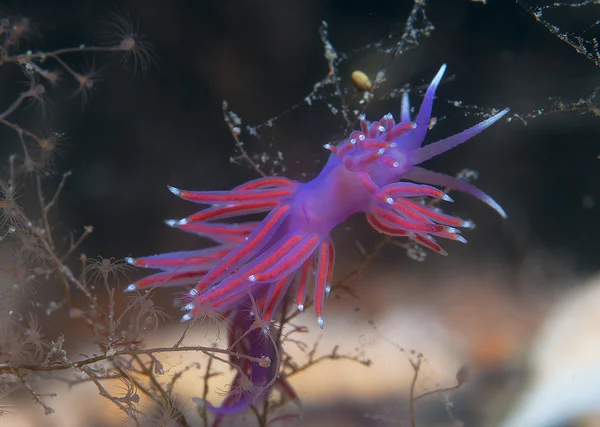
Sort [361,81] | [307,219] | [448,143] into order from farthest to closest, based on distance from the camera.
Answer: [361,81], [307,219], [448,143]

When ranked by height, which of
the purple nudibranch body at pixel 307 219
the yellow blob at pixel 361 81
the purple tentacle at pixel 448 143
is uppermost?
the yellow blob at pixel 361 81

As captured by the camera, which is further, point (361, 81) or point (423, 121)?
point (361, 81)

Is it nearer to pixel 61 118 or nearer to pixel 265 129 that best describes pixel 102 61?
pixel 61 118

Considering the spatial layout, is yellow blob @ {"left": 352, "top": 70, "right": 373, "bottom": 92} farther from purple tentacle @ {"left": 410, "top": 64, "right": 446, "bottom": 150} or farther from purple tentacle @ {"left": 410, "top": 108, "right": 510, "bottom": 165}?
purple tentacle @ {"left": 410, "top": 108, "right": 510, "bottom": 165}

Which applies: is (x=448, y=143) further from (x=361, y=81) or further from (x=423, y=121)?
(x=361, y=81)

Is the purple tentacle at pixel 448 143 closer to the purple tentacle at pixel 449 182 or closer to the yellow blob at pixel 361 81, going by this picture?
the purple tentacle at pixel 449 182

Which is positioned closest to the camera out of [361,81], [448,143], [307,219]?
[448,143]

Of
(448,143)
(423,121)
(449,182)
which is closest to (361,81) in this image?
(423,121)

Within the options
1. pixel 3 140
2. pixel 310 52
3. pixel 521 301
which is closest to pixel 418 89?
pixel 310 52

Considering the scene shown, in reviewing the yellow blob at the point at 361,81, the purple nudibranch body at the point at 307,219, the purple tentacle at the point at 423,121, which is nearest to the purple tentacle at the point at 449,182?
the purple nudibranch body at the point at 307,219
